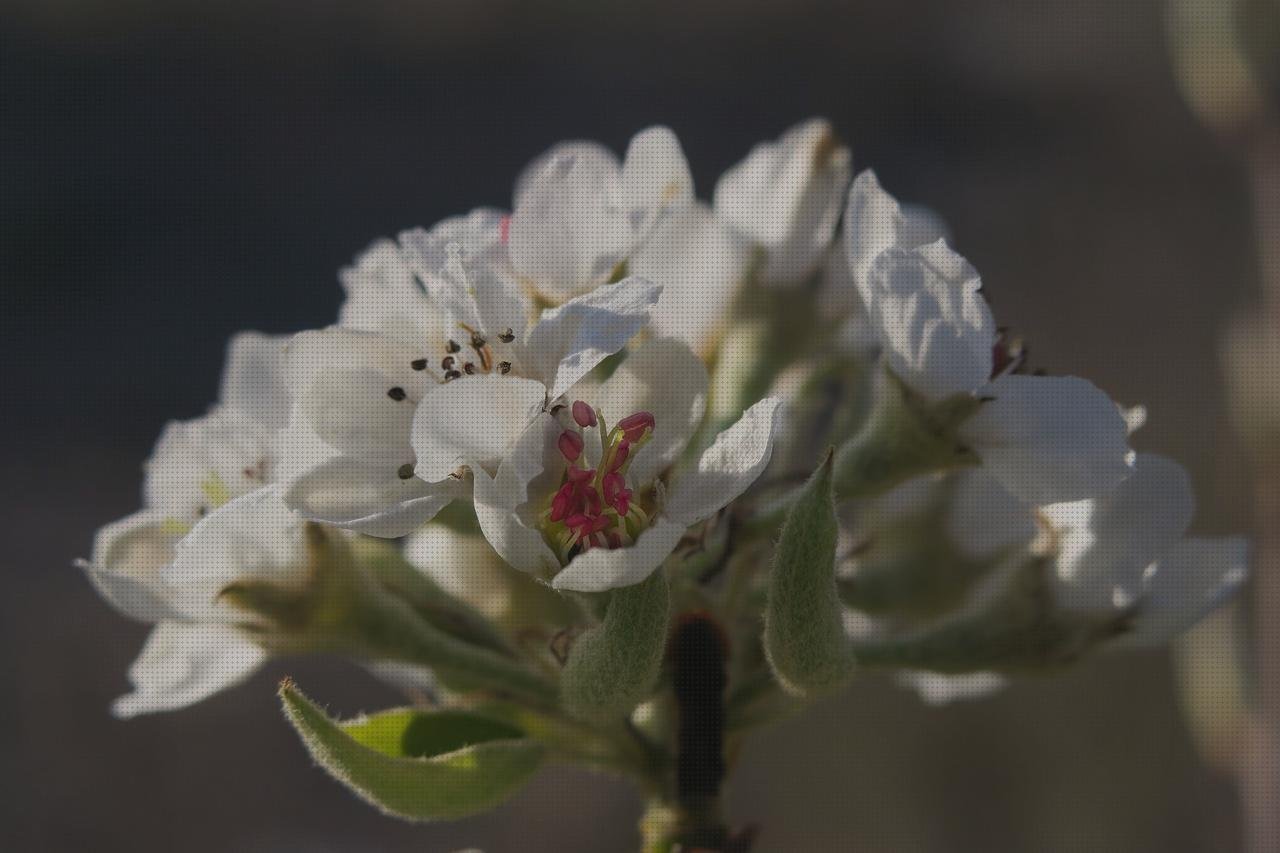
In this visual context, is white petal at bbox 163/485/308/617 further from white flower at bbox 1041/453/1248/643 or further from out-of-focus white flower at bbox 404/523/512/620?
white flower at bbox 1041/453/1248/643

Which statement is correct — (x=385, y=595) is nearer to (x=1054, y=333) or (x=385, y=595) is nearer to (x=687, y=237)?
(x=687, y=237)

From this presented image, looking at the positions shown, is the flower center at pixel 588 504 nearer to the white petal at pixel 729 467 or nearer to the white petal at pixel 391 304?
the white petal at pixel 729 467

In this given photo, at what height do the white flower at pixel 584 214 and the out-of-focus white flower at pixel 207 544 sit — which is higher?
the white flower at pixel 584 214

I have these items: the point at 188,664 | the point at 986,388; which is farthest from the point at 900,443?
the point at 188,664

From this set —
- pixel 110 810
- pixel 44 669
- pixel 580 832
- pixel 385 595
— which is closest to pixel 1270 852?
pixel 385 595

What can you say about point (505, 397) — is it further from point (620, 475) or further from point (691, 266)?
point (691, 266)

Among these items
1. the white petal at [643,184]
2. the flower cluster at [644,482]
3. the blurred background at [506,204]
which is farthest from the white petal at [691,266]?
the blurred background at [506,204]

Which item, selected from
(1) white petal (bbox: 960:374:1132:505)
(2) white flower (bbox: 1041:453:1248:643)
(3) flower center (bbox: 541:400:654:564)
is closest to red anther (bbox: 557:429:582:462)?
(3) flower center (bbox: 541:400:654:564)
